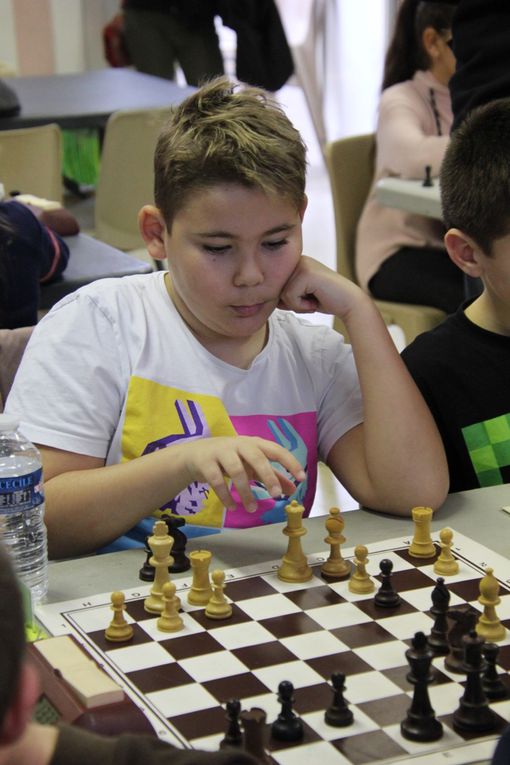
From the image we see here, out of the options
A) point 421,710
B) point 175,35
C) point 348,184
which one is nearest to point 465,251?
point 421,710

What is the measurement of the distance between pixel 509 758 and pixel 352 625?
0.45 metres

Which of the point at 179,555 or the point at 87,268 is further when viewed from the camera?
the point at 87,268

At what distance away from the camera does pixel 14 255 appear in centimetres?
293

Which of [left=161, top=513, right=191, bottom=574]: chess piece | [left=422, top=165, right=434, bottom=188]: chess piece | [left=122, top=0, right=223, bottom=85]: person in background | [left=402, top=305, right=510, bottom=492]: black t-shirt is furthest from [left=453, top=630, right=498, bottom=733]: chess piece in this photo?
[left=122, top=0, right=223, bottom=85]: person in background

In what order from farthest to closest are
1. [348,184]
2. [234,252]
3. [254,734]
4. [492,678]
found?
[348,184], [234,252], [492,678], [254,734]

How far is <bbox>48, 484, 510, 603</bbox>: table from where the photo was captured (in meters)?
1.52

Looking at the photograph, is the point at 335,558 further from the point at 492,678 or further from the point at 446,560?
the point at 492,678

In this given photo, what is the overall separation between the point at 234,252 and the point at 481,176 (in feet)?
1.86

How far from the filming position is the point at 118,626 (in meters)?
1.36

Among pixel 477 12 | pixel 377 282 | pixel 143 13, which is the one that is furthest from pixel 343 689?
pixel 143 13

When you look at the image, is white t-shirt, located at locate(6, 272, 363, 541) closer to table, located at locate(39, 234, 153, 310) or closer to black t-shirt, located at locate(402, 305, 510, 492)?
black t-shirt, located at locate(402, 305, 510, 492)

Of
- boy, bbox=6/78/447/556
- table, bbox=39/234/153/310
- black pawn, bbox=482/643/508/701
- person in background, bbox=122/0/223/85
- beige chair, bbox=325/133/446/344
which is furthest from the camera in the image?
person in background, bbox=122/0/223/85

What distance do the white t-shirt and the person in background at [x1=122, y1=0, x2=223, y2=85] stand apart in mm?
5240

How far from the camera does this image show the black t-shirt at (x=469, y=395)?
202 cm
